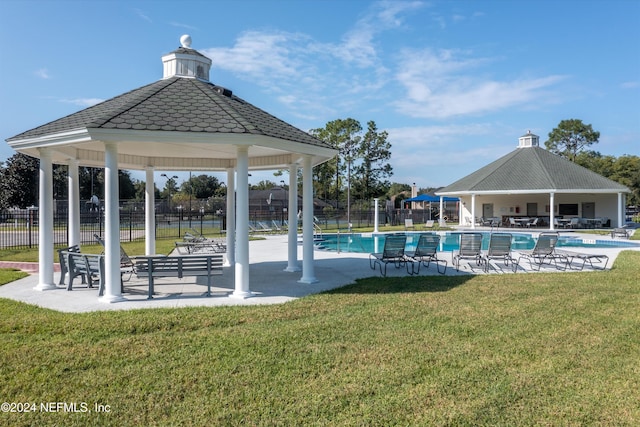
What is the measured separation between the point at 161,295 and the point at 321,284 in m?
3.61

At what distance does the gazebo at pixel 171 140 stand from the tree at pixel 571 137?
2685 inches

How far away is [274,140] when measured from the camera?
8969 mm

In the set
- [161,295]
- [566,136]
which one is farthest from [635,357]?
[566,136]

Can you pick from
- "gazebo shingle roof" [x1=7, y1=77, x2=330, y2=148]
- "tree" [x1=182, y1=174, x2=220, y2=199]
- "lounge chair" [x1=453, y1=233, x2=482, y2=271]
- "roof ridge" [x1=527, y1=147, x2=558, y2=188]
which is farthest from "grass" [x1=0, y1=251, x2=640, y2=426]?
"tree" [x1=182, y1=174, x2=220, y2=199]

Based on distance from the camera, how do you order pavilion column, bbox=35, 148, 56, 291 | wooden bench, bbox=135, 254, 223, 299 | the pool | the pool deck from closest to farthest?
1. the pool deck
2. wooden bench, bbox=135, 254, 223, 299
3. pavilion column, bbox=35, 148, 56, 291
4. the pool

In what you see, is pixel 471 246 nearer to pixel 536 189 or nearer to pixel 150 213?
pixel 150 213

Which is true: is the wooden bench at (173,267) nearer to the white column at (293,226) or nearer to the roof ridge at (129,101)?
the roof ridge at (129,101)

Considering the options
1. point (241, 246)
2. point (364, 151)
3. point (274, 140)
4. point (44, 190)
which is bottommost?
point (241, 246)

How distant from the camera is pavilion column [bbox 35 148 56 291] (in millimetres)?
9578

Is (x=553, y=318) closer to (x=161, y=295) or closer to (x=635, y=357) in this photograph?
(x=635, y=357)

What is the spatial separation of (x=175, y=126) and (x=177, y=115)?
55 cm

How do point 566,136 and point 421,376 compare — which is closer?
point 421,376

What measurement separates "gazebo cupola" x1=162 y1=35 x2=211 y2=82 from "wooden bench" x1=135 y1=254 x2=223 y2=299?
16.6 ft

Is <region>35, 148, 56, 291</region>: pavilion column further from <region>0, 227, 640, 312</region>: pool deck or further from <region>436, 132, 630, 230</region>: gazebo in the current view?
<region>436, 132, 630, 230</region>: gazebo
